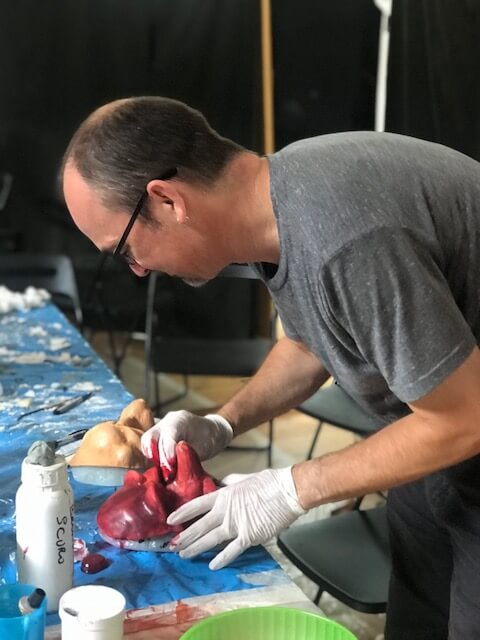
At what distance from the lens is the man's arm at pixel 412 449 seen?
949mm

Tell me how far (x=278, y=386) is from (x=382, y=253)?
571 mm

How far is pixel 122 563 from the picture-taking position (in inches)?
42.2

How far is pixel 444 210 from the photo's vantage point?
1.00m

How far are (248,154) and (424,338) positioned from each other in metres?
0.37

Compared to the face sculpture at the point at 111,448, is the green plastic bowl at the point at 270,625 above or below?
above

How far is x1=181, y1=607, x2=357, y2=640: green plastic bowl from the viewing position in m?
0.88

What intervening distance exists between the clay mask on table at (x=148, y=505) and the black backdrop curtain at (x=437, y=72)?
2727 mm

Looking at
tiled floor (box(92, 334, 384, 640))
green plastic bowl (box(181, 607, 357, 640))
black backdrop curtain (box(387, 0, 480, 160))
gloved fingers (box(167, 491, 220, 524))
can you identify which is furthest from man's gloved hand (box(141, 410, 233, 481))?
black backdrop curtain (box(387, 0, 480, 160))

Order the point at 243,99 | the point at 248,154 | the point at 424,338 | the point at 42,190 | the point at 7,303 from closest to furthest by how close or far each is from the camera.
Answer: the point at 424,338 < the point at 248,154 < the point at 7,303 < the point at 243,99 < the point at 42,190

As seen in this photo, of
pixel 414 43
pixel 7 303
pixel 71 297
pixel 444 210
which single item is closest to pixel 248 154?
pixel 444 210

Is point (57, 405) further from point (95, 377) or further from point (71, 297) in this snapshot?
point (71, 297)

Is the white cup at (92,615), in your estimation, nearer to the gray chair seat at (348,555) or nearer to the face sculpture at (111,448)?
the face sculpture at (111,448)

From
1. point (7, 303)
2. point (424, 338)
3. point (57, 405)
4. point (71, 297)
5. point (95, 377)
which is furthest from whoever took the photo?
point (71, 297)

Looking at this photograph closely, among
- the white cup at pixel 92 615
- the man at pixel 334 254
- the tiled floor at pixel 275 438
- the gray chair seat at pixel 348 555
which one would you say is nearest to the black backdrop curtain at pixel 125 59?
the tiled floor at pixel 275 438
